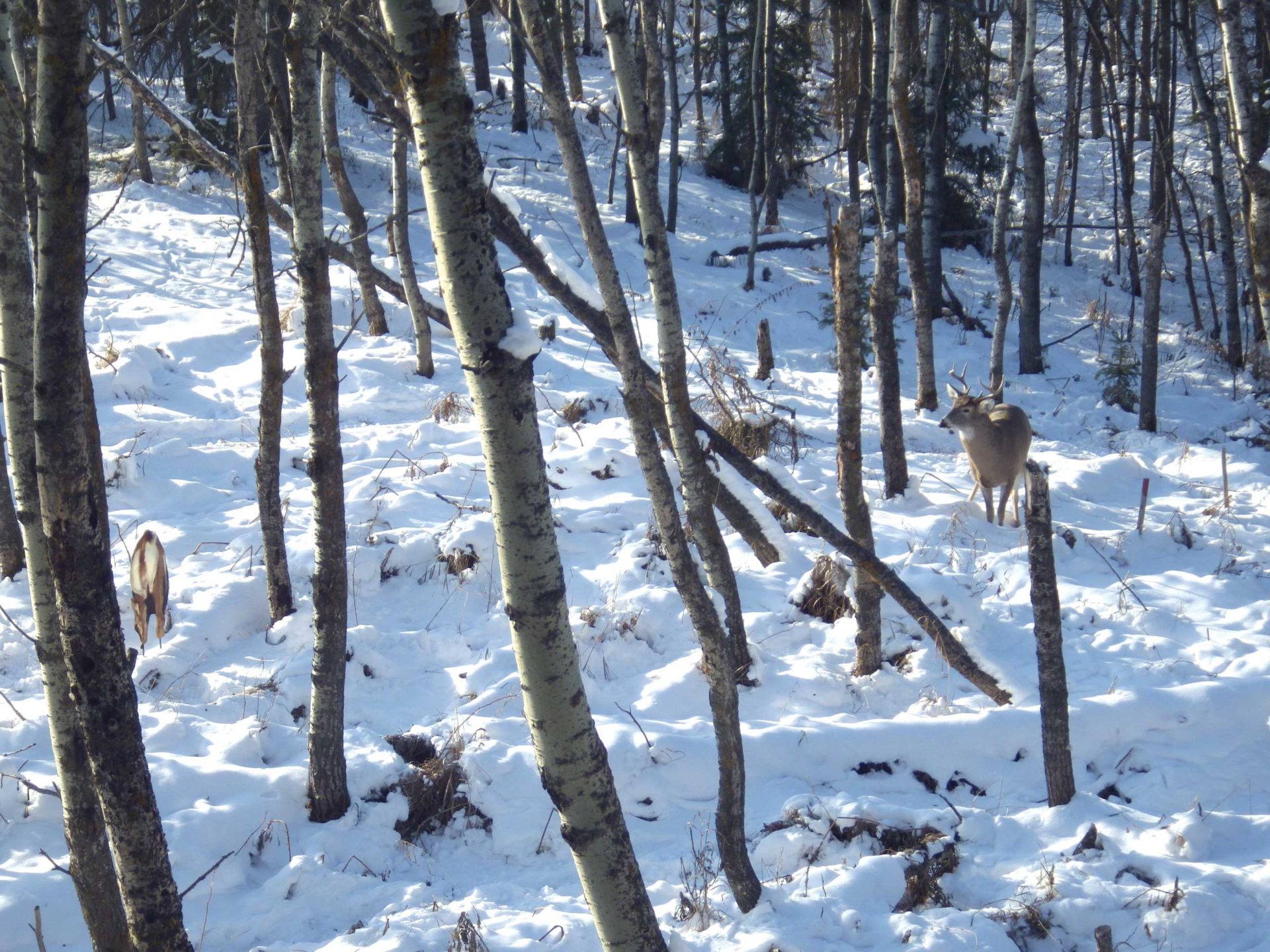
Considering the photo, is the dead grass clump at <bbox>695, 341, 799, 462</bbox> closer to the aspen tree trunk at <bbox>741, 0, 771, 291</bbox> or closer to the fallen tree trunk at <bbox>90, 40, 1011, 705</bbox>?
the fallen tree trunk at <bbox>90, 40, 1011, 705</bbox>

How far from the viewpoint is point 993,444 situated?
25.8 ft

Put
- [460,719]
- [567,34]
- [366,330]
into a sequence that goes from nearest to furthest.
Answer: [567,34]
[460,719]
[366,330]

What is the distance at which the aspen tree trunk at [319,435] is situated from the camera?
12.1 ft

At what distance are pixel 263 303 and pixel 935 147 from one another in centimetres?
1105

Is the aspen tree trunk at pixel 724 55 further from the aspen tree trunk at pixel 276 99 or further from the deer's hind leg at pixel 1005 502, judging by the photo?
the aspen tree trunk at pixel 276 99

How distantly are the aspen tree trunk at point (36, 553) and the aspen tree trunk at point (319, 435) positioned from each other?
0.99 meters

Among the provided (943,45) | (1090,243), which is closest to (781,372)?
(943,45)

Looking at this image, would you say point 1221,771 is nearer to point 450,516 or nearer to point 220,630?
point 450,516

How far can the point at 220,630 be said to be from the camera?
5637mm

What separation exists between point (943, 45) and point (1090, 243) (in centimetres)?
992

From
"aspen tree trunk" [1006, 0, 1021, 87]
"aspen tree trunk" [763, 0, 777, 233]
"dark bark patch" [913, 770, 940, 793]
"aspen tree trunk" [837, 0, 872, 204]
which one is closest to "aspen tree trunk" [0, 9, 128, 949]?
"dark bark patch" [913, 770, 940, 793]

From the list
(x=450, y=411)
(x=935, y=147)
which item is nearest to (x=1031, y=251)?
(x=935, y=147)

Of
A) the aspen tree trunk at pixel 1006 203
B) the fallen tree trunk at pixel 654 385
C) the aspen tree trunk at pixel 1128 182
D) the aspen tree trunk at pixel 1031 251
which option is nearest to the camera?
the fallen tree trunk at pixel 654 385

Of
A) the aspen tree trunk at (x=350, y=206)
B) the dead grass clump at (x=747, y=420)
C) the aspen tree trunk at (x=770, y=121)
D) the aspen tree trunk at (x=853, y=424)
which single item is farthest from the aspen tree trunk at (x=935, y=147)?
the aspen tree trunk at (x=853, y=424)
